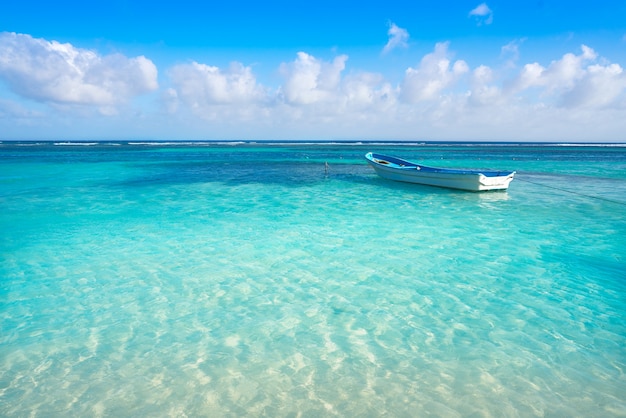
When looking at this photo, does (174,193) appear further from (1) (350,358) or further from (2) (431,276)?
(1) (350,358)

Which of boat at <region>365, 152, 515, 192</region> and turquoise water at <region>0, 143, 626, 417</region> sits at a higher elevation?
boat at <region>365, 152, 515, 192</region>

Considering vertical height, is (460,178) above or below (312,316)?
above

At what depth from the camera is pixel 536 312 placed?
5.73 metres

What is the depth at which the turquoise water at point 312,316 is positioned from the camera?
390 centimetres

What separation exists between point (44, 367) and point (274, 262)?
4398 millimetres

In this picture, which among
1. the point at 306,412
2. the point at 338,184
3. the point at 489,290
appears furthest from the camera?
the point at 338,184

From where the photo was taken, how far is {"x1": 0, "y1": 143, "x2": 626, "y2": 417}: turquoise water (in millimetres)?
3902

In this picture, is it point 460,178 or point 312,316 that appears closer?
point 312,316

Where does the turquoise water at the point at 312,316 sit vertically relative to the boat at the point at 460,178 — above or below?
below

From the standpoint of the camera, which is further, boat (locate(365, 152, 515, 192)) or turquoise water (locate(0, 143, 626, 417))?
boat (locate(365, 152, 515, 192))

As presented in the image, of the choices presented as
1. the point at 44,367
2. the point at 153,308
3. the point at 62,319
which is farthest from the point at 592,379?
the point at 62,319

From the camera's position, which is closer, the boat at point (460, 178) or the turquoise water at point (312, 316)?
the turquoise water at point (312, 316)

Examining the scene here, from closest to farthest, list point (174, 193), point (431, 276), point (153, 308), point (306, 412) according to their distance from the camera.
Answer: point (306, 412) → point (153, 308) → point (431, 276) → point (174, 193)

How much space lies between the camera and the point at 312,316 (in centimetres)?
562
